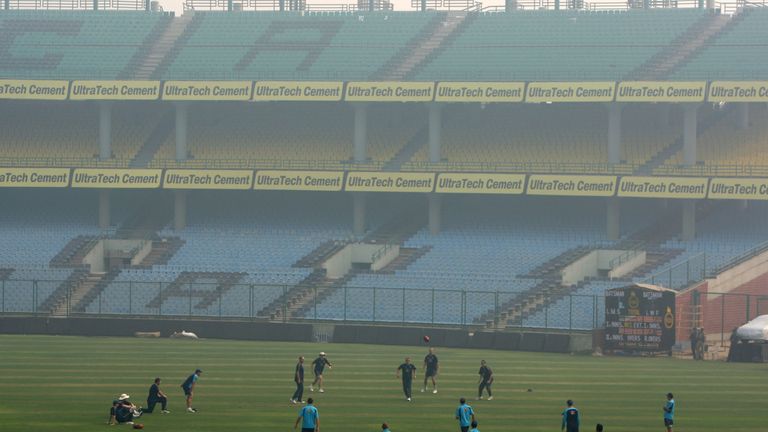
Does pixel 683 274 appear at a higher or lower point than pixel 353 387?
higher

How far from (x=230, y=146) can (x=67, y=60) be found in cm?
947

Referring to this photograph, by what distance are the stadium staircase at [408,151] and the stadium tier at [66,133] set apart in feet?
41.8

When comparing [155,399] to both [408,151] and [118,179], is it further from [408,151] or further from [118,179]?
[408,151]

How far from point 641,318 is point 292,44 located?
2962cm

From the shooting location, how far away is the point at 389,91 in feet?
219

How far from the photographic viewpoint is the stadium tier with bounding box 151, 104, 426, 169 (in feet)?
230

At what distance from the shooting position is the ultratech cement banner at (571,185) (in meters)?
63.4

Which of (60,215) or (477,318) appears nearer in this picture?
(477,318)

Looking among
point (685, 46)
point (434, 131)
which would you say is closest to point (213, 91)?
point (434, 131)

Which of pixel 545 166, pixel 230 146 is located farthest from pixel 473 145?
pixel 230 146

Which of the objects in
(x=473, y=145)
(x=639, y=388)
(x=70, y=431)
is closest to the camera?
(x=70, y=431)

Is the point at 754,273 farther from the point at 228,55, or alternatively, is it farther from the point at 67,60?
the point at 67,60

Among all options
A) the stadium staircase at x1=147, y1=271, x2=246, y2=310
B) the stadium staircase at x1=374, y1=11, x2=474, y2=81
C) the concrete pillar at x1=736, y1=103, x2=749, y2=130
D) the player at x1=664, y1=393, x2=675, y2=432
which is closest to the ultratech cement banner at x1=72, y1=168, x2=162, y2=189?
the stadium staircase at x1=147, y1=271, x2=246, y2=310

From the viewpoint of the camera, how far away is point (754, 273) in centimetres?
5866
